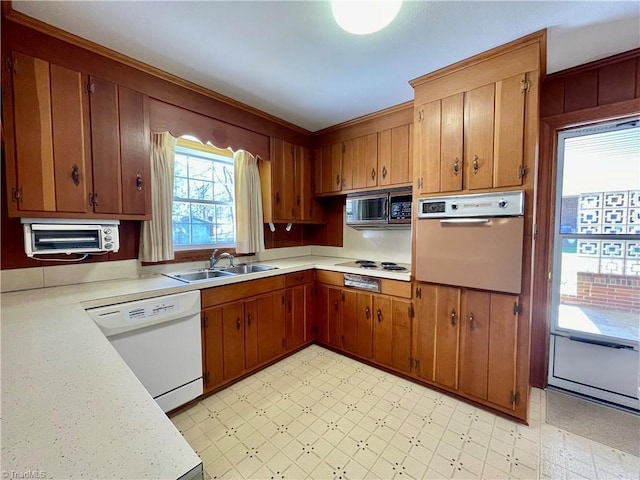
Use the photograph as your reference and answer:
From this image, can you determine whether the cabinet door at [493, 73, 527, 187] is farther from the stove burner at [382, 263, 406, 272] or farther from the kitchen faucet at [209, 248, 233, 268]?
the kitchen faucet at [209, 248, 233, 268]

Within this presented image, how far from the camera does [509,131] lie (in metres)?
1.82

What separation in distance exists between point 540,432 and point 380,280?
1451 mm

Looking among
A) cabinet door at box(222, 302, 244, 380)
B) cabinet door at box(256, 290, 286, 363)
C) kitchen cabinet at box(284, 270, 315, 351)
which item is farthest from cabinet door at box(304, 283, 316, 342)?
cabinet door at box(222, 302, 244, 380)

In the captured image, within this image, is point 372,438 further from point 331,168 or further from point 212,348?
point 331,168

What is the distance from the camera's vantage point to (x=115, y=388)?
2.38 feet

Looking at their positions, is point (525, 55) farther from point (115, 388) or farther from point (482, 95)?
point (115, 388)

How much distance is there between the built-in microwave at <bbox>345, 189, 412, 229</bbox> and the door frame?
103cm

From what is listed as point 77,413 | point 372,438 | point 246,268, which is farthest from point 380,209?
point 77,413

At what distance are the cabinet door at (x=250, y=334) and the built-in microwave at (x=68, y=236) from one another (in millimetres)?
1104

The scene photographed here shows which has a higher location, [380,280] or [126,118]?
[126,118]

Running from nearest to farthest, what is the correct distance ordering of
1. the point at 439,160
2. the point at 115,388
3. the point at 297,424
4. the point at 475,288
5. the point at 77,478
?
1. the point at 77,478
2. the point at 115,388
3. the point at 297,424
4. the point at 475,288
5. the point at 439,160

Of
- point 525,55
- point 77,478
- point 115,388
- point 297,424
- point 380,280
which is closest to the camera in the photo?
point 77,478

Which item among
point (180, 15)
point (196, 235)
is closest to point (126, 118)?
point (180, 15)

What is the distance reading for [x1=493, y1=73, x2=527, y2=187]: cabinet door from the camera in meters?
1.78
